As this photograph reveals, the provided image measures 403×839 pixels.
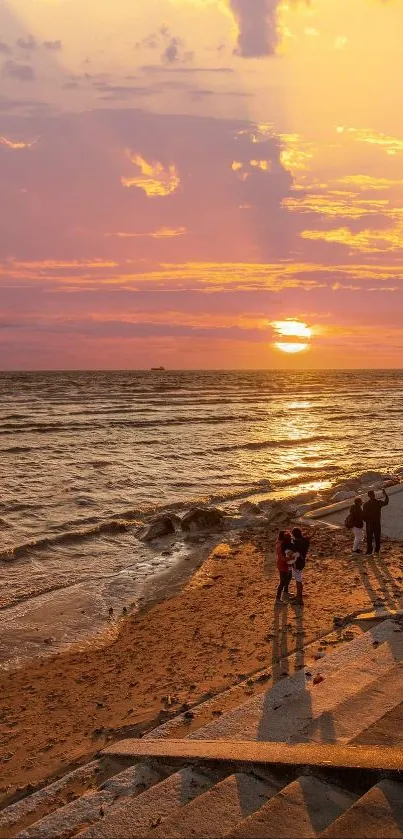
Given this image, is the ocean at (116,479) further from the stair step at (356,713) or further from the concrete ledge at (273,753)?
the stair step at (356,713)

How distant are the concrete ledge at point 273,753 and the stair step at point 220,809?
8.6 inches

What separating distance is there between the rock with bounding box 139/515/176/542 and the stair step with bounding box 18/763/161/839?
38.8 ft

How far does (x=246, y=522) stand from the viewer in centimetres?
2006

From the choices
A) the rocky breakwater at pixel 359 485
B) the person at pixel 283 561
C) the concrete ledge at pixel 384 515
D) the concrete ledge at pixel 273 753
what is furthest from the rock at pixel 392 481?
the concrete ledge at pixel 273 753

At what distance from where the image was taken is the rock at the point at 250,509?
21.4 meters

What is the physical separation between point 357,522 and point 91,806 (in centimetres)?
1064

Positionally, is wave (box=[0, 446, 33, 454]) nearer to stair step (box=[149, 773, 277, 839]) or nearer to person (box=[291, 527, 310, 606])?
person (box=[291, 527, 310, 606])

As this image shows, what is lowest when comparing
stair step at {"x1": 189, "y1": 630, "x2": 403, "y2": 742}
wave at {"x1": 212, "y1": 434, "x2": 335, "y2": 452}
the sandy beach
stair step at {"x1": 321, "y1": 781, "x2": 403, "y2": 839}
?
the sandy beach

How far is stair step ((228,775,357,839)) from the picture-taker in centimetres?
493

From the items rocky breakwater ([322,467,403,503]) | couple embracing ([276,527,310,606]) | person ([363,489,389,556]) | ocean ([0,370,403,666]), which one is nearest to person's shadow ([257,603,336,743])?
couple embracing ([276,527,310,606])

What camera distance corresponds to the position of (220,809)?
5516 millimetres

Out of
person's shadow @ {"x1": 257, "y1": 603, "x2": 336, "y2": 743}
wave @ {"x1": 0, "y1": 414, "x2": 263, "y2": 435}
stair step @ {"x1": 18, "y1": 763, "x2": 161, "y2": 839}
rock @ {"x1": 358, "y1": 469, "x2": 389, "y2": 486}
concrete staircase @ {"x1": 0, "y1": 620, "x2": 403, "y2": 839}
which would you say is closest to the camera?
concrete staircase @ {"x1": 0, "y1": 620, "x2": 403, "y2": 839}

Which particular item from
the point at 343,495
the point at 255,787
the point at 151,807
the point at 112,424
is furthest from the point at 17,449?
the point at 255,787

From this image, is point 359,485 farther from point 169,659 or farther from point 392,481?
point 169,659
